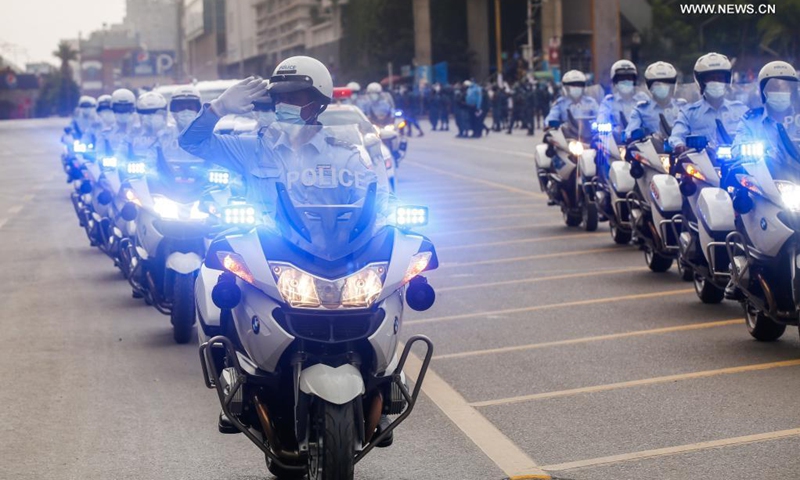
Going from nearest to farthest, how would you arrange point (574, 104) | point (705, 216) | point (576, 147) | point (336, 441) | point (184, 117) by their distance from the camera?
1. point (336, 441)
2. point (705, 216)
3. point (184, 117)
4. point (576, 147)
5. point (574, 104)

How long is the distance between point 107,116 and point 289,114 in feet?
51.2

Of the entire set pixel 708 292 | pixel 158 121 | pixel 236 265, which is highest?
pixel 158 121

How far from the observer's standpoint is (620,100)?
16.1 meters

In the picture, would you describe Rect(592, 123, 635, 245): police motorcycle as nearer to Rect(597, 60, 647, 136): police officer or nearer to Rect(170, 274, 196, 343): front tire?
Rect(597, 60, 647, 136): police officer

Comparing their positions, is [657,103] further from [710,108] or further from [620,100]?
[710,108]

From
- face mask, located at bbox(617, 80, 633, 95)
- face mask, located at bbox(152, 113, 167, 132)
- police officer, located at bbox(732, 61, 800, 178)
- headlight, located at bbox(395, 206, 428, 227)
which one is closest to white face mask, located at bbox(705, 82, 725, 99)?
police officer, located at bbox(732, 61, 800, 178)

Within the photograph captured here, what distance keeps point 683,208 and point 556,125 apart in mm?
6473

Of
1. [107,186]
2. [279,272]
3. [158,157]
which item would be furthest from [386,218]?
[107,186]

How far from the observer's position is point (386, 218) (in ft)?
20.1

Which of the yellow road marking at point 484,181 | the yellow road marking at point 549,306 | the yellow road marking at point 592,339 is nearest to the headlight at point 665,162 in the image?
the yellow road marking at point 549,306

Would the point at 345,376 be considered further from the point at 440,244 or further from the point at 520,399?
the point at 440,244

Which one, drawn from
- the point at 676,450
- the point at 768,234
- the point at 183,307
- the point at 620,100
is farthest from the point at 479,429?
the point at 620,100

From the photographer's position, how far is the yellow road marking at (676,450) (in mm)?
6586

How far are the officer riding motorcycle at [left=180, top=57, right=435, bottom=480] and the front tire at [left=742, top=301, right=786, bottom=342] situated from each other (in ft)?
13.6
